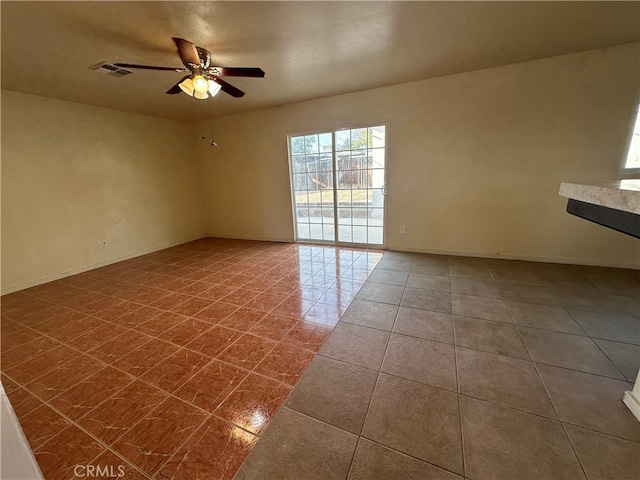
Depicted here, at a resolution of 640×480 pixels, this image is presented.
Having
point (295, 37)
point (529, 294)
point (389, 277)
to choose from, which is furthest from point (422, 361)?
point (295, 37)

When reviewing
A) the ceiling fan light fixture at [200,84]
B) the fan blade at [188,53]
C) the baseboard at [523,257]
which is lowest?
the baseboard at [523,257]

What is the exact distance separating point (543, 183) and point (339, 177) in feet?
9.40

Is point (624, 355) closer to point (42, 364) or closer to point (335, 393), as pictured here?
point (335, 393)

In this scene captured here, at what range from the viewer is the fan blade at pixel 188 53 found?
197 centimetres

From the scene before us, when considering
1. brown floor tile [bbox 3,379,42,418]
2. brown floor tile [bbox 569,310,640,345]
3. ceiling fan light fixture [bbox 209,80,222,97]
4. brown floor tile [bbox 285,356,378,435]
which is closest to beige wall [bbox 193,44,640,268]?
brown floor tile [bbox 569,310,640,345]

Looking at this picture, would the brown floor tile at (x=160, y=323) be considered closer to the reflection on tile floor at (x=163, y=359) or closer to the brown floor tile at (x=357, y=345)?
the reflection on tile floor at (x=163, y=359)

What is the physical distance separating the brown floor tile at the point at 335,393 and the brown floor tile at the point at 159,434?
0.57m

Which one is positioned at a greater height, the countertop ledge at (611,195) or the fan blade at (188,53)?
the fan blade at (188,53)

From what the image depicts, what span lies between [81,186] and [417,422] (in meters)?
5.27

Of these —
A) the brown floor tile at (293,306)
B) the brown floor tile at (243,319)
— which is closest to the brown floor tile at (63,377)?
the brown floor tile at (243,319)

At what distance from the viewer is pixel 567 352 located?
1783mm

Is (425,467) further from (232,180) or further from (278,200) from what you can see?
(232,180)

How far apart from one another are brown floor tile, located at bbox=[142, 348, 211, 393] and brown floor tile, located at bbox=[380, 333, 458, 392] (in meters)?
1.35

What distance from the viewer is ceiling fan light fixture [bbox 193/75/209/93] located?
239 centimetres
